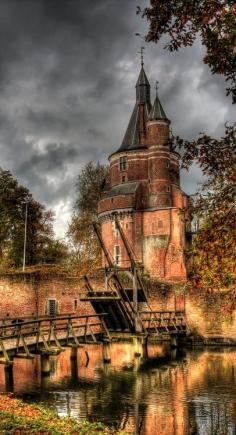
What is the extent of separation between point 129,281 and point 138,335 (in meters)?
10.1

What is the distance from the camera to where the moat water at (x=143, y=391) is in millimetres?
10609

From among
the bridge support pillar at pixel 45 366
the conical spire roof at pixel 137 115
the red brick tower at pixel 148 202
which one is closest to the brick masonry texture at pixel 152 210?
the red brick tower at pixel 148 202

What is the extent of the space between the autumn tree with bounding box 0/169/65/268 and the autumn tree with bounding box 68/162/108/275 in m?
2.49

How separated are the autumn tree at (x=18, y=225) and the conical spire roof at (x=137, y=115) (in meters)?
9.14

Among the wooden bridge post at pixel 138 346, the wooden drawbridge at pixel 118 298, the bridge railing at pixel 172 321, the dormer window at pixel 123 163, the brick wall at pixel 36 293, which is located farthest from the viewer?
the dormer window at pixel 123 163

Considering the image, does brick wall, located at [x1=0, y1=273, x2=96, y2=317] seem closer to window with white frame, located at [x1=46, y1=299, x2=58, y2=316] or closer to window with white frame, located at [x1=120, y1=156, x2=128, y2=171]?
window with white frame, located at [x1=46, y1=299, x2=58, y2=316]

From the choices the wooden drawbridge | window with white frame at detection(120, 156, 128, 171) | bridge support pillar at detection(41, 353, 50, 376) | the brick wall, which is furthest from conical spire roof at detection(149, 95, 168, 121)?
bridge support pillar at detection(41, 353, 50, 376)

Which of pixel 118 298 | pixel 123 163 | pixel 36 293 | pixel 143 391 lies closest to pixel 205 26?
pixel 143 391

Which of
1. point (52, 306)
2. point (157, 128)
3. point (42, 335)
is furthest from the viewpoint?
point (157, 128)

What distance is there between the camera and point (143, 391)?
14.0 metres

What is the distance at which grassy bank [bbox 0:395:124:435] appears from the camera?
7.32m

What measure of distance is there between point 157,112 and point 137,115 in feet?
13.7

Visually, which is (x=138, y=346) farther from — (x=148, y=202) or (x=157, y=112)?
(x=157, y=112)

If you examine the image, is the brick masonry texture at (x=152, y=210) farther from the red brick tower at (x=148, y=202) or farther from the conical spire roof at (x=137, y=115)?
the conical spire roof at (x=137, y=115)
